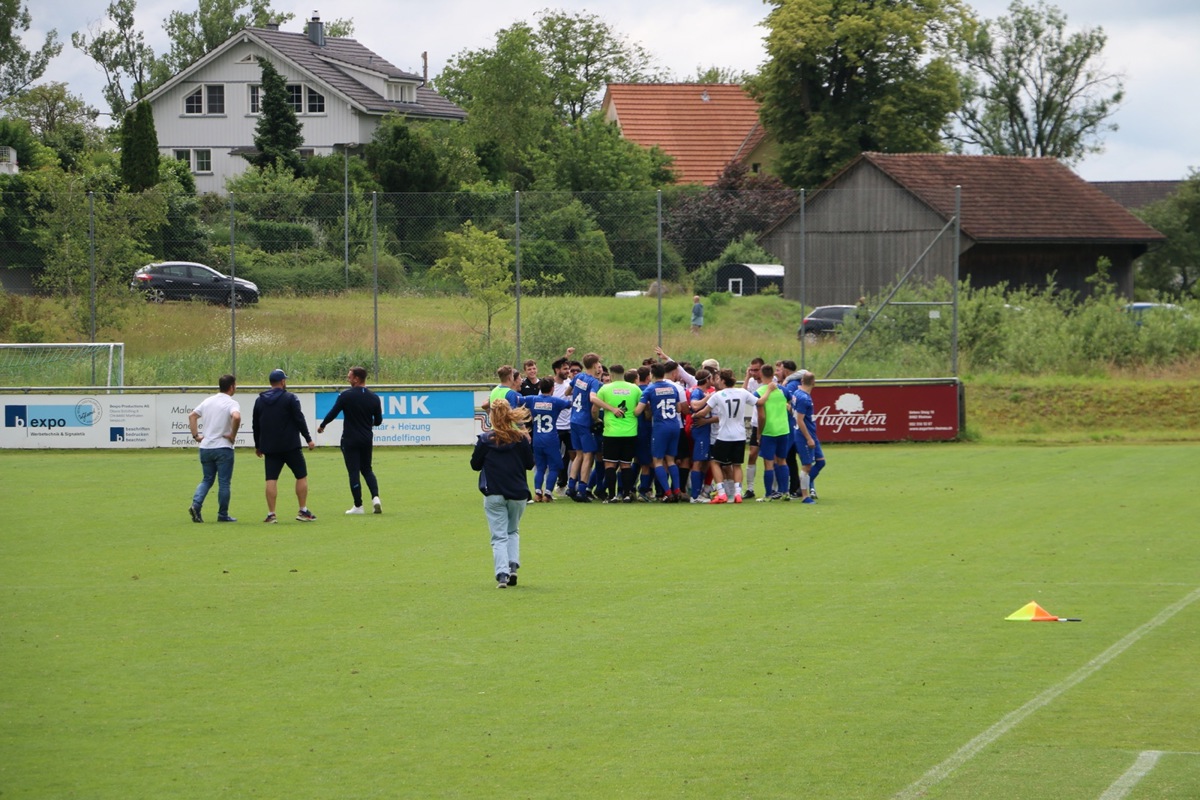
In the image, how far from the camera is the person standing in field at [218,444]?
57.9ft

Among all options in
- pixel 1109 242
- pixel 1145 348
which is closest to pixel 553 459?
pixel 1145 348

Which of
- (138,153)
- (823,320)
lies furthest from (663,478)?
(138,153)

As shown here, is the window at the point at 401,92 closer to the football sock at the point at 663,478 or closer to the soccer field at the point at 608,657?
the football sock at the point at 663,478

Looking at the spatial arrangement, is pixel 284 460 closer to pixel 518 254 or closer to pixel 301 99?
pixel 518 254

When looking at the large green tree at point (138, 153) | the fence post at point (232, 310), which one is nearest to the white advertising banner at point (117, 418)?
the fence post at point (232, 310)

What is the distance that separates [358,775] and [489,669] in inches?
92.6

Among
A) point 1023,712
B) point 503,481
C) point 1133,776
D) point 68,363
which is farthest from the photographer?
point 68,363

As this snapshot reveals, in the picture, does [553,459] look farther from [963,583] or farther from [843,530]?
[963,583]

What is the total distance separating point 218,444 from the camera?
17641mm

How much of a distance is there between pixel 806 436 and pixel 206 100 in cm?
5639

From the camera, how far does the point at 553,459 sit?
790 inches

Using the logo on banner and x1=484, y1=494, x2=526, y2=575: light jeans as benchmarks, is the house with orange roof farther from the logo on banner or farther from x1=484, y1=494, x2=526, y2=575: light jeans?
x1=484, y1=494, x2=526, y2=575: light jeans

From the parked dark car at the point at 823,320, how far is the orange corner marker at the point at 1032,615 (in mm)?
19494

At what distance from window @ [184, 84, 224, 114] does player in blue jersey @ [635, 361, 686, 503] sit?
180 feet
